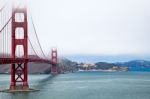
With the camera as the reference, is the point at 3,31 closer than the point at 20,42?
Yes

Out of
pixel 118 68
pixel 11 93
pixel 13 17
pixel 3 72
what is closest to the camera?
pixel 11 93

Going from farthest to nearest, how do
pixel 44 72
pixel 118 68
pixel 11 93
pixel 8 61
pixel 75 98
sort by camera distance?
pixel 118 68 < pixel 44 72 < pixel 11 93 < pixel 75 98 < pixel 8 61

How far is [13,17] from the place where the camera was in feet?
126

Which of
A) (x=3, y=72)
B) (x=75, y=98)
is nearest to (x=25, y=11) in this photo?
(x=75, y=98)

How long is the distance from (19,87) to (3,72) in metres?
90.0

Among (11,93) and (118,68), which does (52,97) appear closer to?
(11,93)

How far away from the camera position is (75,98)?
111ft

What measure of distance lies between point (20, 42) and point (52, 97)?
20.2 ft

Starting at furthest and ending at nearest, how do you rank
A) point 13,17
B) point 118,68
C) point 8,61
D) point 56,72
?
point 118,68 → point 56,72 → point 13,17 → point 8,61

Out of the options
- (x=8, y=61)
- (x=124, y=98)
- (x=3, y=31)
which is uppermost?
(x=3, y=31)

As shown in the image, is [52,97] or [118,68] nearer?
[52,97]

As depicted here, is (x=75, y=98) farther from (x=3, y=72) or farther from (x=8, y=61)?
(x=3, y=72)

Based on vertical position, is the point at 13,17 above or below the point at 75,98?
above

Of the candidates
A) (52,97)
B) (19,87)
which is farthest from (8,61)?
(19,87)
